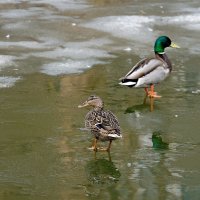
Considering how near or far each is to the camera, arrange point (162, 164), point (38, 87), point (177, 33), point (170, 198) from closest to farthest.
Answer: point (170, 198), point (162, 164), point (38, 87), point (177, 33)

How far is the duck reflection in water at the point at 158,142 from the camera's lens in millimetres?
7831

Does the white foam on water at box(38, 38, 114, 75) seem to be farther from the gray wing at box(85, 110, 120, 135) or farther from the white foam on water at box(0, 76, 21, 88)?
the gray wing at box(85, 110, 120, 135)

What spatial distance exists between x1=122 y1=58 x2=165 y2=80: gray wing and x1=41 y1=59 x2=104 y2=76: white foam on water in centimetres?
149

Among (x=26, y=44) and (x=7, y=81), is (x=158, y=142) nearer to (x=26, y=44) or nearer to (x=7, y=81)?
(x=7, y=81)

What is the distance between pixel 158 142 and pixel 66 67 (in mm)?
4044

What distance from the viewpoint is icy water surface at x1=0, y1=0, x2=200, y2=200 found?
6.71 m

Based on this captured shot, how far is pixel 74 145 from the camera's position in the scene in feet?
25.6

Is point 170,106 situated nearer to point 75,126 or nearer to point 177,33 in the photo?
point 75,126

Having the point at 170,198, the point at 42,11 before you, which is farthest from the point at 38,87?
the point at 42,11

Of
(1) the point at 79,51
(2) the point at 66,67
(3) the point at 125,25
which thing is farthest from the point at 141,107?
(3) the point at 125,25

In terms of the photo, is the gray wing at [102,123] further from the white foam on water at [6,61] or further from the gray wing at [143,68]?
the white foam on water at [6,61]

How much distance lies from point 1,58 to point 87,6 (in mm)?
6000

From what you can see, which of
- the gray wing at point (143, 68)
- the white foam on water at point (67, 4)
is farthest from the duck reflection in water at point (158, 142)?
the white foam on water at point (67, 4)

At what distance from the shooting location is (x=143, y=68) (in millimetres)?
10195
